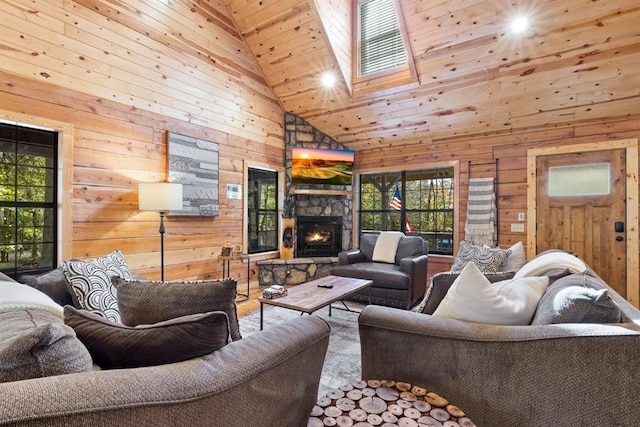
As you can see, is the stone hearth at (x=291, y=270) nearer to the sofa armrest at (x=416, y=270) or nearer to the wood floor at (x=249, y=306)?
the wood floor at (x=249, y=306)

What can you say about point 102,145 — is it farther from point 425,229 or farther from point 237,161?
point 425,229

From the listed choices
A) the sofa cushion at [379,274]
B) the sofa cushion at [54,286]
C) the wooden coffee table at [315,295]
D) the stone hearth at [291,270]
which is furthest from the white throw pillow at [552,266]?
the stone hearth at [291,270]

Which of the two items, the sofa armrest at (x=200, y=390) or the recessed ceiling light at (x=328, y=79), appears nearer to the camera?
the sofa armrest at (x=200, y=390)

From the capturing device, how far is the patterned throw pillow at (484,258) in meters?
3.32

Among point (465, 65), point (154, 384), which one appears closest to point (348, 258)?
point (465, 65)

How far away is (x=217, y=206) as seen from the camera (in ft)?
14.2

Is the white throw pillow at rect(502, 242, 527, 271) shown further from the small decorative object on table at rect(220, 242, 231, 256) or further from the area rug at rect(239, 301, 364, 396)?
the small decorative object on table at rect(220, 242, 231, 256)

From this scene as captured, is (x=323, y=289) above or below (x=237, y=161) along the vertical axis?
below

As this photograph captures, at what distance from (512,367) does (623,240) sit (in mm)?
3858

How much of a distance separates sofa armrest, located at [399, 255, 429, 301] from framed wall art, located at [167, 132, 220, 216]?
2.56 metres

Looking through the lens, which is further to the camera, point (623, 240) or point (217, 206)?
point (217, 206)

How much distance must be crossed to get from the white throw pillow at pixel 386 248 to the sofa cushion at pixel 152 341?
3.70 m

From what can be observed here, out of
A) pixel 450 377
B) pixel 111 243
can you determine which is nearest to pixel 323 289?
pixel 450 377

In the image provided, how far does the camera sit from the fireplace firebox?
5492mm
